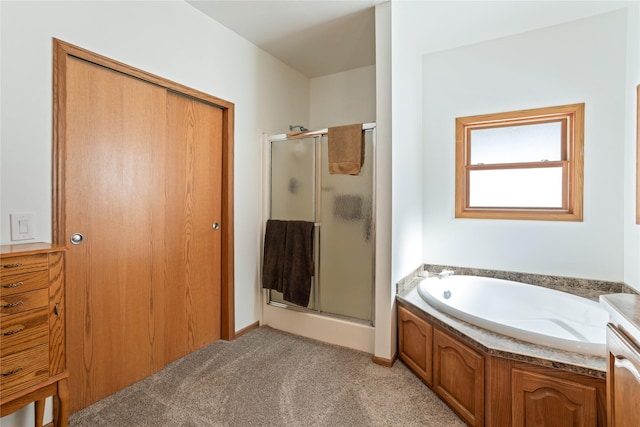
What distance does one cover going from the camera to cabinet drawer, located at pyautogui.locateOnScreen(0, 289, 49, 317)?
4.04ft

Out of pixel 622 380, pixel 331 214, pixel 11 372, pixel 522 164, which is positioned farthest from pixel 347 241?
pixel 11 372

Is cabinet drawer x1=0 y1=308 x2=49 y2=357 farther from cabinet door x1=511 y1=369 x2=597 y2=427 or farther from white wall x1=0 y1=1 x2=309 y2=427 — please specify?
cabinet door x1=511 y1=369 x2=597 y2=427

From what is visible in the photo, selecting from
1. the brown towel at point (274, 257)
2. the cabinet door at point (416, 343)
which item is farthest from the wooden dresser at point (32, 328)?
the cabinet door at point (416, 343)

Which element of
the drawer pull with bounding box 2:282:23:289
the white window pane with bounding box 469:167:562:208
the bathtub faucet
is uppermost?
the white window pane with bounding box 469:167:562:208

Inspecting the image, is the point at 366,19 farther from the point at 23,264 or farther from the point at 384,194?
the point at 23,264

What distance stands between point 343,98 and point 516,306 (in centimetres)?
261

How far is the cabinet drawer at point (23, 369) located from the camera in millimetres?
1240

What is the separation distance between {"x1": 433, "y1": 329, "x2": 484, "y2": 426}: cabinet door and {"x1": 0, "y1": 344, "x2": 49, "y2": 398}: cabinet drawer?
2003 mm

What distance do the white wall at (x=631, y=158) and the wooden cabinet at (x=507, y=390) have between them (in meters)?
1.30

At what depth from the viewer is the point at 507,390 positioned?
59.5 inches

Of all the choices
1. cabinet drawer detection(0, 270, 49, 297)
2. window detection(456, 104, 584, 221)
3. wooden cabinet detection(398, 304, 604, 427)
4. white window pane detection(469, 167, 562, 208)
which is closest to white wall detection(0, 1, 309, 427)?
cabinet drawer detection(0, 270, 49, 297)

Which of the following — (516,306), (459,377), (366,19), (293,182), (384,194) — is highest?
(366,19)

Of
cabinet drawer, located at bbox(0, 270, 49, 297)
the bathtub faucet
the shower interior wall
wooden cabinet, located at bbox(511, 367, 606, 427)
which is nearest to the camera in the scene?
cabinet drawer, located at bbox(0, 270, 49, 297)

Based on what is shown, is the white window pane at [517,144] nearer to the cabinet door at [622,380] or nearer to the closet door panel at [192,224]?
the cabinet door at [622,380]
